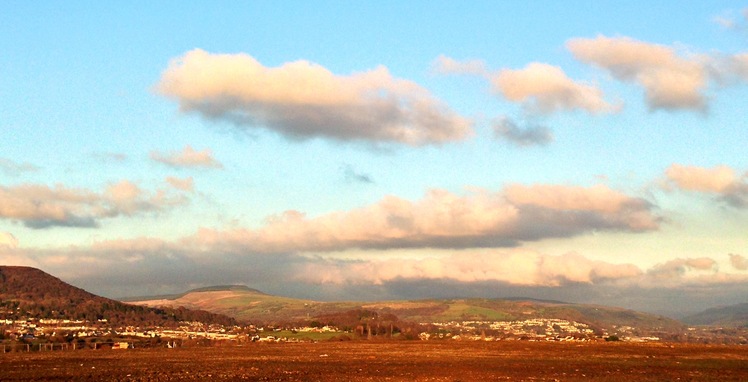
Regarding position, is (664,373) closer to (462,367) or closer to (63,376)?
(462,367)

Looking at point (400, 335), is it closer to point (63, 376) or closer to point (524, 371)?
point (524, 371)

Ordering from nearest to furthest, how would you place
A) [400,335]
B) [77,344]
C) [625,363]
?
[625,363]
[77,344]
[400,335]

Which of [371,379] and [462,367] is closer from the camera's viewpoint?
[371,379]

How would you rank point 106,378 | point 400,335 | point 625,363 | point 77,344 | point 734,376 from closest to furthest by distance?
point 106,378, point 734,376, point 625,363, point 77,344, point 400,335

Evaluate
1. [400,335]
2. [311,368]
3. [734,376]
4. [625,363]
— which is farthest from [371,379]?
[400,335]

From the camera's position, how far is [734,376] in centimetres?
6116

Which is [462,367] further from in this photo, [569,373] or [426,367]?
[569,373]

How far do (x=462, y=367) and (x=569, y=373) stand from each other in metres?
11.1

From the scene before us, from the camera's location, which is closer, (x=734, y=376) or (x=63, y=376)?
(x=63, y=376)

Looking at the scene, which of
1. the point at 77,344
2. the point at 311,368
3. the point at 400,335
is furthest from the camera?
the point at 400,335

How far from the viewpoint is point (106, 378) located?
176 feet

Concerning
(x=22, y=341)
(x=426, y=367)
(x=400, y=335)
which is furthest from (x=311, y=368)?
(x=400, y=335)

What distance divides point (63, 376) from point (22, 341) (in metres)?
103

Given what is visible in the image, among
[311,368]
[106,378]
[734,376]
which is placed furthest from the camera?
[311,368]
